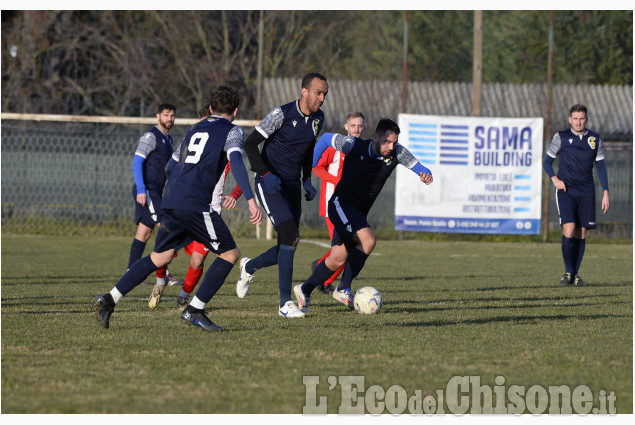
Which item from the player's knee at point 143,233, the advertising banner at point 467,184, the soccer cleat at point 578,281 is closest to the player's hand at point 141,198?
the player's knee at point 143,233

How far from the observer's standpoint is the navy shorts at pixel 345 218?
27.2 feet

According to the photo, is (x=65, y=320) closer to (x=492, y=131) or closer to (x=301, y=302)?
(x=301, y=302)

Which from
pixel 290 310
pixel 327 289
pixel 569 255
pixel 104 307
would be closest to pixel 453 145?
pixel 569 255

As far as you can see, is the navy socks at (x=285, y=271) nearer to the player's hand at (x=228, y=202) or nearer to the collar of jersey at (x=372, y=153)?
the player's hand at (x=228, y=202)

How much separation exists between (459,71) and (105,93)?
11.6 m

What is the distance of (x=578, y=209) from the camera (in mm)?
11969

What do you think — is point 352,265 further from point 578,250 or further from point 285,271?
point 578,250

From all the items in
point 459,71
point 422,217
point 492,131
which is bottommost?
point 422,217

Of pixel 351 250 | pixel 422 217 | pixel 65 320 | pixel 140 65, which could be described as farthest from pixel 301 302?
pixel 140 65

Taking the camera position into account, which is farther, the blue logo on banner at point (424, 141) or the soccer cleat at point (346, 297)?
the blue logo on banner at point (424, 141)

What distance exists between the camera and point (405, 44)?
20.2m

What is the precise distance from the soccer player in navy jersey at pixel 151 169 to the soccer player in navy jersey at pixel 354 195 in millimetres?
2483

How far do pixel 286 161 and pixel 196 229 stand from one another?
151 centimetres

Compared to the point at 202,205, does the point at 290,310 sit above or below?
below
